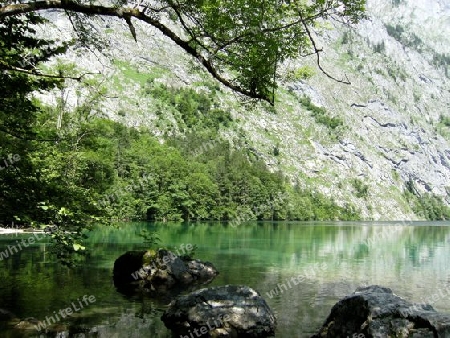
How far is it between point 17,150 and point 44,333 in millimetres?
5991

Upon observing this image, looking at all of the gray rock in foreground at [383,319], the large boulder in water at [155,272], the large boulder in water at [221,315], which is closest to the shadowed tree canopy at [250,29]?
the gray rock in foreground at [383,319]

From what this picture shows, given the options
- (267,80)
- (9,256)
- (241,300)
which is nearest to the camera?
(267,80)

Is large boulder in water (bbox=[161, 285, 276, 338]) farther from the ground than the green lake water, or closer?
farther from the ground

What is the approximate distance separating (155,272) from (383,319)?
15.9m

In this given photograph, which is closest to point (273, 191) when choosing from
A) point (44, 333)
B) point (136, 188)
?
point (136, 188)

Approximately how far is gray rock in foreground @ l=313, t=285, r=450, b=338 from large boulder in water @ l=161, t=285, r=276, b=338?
8.27 feet

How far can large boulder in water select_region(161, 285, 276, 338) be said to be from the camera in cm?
1529

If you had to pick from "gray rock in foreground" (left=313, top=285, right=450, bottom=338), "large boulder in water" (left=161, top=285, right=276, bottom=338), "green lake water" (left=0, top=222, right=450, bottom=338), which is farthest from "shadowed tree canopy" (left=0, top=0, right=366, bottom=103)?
"green lake water" (left=0, top=222, right=450, bottom=338)

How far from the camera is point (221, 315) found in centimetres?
1567

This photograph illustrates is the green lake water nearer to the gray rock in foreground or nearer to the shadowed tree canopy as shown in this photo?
the gray rock in foreground

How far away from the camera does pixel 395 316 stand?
12.4m

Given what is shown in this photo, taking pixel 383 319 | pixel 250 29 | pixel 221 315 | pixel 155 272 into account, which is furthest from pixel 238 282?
pixel 250 29

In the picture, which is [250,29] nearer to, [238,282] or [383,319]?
[383,319]

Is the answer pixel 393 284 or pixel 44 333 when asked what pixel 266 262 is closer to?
pixel 393 284
